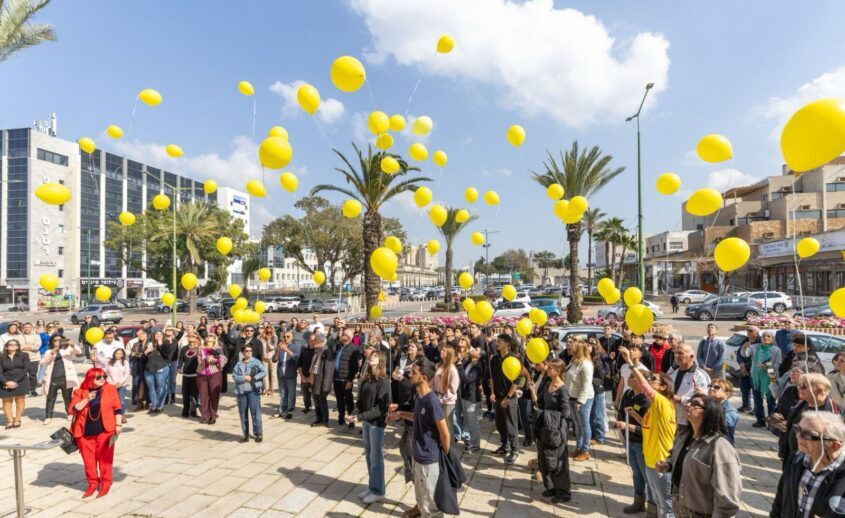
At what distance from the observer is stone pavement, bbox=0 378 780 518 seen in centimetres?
480

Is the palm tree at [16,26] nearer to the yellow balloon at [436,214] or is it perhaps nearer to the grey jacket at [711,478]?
the yellow balloon at [436,214]

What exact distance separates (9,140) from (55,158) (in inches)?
Answer: 183

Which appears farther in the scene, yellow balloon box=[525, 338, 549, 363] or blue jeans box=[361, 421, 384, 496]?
yellow balloon box=[525, 338, 549, 363]

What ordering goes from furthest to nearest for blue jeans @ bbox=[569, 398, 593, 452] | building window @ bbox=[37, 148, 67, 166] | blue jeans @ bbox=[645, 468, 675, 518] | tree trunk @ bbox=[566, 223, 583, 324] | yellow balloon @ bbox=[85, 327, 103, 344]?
1. building window @ bbox=[37, 148, 67, 166]
2. tree trunk @ bbox=[566, 223, 583, 324]
3. yellow balloon @ bbox=[85, 327, 103, 344]
4. blue jeans @ bbox=[569, 398, 593, 452]
5. blue jeans @ bbox=[645, 468, 675, 518]

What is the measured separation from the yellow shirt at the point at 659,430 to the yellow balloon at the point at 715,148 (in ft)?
9.41

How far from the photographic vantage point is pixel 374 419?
16.5 feet

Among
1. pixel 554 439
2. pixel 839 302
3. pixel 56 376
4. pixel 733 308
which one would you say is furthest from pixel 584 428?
pixel 733 308

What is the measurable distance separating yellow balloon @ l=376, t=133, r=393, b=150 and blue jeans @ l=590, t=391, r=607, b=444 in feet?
18.4

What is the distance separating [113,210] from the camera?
222 feet

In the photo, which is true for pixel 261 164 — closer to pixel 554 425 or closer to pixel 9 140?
pixel 554 425

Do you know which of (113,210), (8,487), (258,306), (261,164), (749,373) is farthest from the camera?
(113,210)

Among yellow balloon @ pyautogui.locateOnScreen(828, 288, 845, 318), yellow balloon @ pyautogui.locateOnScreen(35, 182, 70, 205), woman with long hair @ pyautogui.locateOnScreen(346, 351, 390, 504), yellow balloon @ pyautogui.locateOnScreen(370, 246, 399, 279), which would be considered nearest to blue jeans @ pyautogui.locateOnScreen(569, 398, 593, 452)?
woman with long hair @ pyautogui.locateOnScreen(346, 351, 390, 504)

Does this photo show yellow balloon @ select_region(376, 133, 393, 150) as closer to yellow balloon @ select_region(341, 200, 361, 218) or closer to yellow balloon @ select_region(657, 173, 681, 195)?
yellow balloon @ select_region(341, 200, 361, 218)

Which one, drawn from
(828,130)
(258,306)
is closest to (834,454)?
(828,130)
